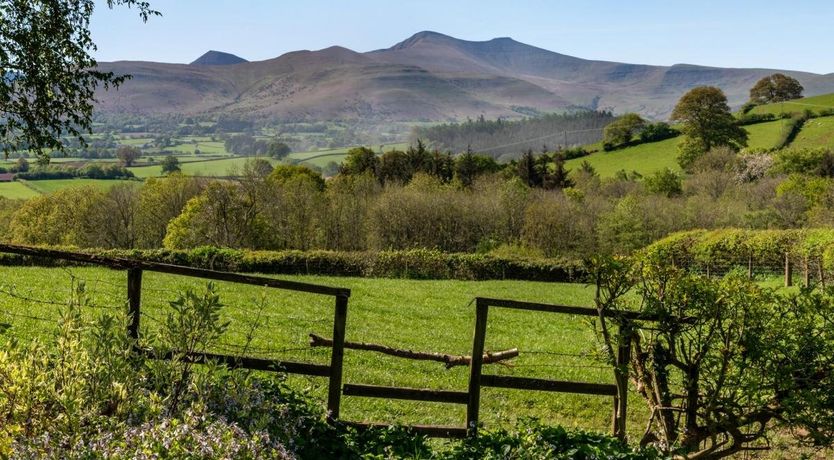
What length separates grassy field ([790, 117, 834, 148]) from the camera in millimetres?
82250

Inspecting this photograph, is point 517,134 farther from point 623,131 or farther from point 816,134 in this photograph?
point 816,134

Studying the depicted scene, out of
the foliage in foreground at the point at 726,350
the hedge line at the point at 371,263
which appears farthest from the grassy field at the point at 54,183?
the foliage in foreground at the point at 726,350

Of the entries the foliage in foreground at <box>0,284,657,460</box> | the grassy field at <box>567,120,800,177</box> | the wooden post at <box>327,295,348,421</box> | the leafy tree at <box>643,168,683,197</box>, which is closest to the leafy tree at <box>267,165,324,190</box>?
the leafy tree at <box>643,168,683,197</box>

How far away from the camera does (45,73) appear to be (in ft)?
50.2

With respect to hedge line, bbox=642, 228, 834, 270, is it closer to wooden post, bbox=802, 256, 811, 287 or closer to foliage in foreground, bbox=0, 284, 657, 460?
wooden post, bbox=802, 256, 811, 287

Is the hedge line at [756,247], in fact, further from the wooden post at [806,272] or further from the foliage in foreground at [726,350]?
the foliage in foreground at [726,350]

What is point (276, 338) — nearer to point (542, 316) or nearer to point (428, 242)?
point (542, 316)

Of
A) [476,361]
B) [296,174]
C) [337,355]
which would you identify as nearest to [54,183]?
[296,174]

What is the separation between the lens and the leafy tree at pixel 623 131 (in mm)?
103438

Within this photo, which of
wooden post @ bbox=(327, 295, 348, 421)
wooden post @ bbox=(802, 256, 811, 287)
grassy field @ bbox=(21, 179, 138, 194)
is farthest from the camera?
grassy field @ bbox=(21, 179, 138, 194)

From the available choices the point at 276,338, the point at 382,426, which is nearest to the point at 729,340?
the point at 382,426

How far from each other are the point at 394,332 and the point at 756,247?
2575 cm

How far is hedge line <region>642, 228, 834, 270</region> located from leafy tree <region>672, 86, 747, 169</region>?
5376cm

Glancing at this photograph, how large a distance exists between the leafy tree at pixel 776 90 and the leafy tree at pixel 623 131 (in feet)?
86.1
